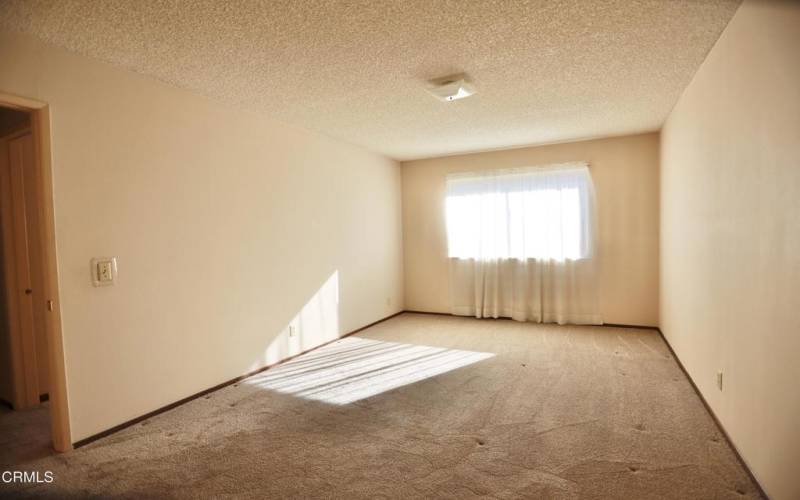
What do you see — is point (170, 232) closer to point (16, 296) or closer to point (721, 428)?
point (16, 296)

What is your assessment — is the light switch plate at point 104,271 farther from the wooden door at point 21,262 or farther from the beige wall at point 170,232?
the wooden door at point 21,262

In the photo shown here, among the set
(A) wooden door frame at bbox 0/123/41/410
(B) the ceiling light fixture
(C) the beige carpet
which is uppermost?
(B) the ceiling light fixture

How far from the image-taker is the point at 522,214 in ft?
17.9

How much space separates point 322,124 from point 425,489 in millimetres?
3462

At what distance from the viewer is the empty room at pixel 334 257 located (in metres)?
1.98

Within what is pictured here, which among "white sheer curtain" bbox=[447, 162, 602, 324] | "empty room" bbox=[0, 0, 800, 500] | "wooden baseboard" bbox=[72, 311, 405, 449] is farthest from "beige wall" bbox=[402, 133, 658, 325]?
"wooden baseboard" bbox=[72, 311, 405, 449]

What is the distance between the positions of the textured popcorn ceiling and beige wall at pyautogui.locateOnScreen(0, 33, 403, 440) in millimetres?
223

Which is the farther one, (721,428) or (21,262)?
(21,262)

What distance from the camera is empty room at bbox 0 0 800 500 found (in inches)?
78.0

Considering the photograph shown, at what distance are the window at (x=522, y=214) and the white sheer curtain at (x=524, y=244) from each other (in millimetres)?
12

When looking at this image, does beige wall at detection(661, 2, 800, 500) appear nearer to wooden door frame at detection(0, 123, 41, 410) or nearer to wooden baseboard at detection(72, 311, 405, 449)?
wooden baseboard at detection(72, 311, 405, 449)

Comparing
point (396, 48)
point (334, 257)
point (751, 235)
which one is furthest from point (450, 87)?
point (334, 257)

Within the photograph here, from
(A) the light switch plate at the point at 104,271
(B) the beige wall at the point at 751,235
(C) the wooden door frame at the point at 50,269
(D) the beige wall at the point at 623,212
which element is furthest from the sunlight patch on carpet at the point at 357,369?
(D) the beige wall at the point at 623,212

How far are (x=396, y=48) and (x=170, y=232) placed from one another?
2108mm
